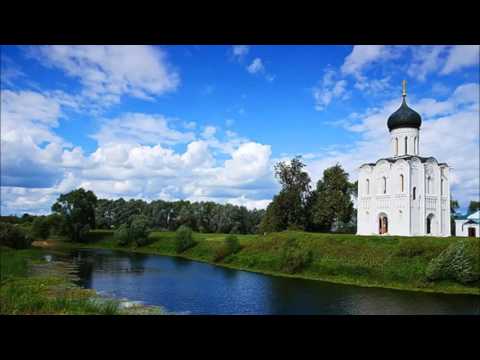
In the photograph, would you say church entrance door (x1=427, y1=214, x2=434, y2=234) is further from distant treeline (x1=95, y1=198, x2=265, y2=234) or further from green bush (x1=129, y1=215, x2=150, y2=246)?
distant treeline (x1=95, y1=198, x2=265, y2=234)

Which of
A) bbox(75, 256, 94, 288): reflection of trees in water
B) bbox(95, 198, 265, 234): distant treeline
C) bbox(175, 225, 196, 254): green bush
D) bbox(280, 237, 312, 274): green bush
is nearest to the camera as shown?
bbox(75, 256, 94, 288): reflection of trees in water

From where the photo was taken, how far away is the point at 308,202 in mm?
39469

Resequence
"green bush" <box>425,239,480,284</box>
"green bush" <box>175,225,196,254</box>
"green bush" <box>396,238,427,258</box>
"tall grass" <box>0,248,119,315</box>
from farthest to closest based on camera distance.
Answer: "green bush" <box>175,225,196,254</box> < "green bush" <box>396,238,427,258</box> < "green bush" <box>425,239,480,284</box> < "tall grass" <box>0,248,119,315</box>

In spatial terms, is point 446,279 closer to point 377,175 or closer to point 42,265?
point 377,175

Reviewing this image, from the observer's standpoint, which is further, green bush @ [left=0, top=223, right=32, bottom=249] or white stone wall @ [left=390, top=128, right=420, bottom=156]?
green bush @ [left=0, top=223, right=32, bottom=249]

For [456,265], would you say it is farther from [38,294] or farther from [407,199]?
[38,294]

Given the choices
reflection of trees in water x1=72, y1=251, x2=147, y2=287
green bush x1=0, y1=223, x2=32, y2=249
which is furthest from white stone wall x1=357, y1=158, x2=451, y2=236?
green bush x1=0, y1=223, x2=32, y2=249

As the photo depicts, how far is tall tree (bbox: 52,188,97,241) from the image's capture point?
171 feet

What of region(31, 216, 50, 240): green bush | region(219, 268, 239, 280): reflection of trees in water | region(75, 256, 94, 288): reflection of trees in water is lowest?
region(75, 256, 94, 288): reflection of trees in water

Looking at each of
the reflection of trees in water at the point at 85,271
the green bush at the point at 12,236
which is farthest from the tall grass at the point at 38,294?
the green bush at the point at 12,236

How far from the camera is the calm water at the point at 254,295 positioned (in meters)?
17.1

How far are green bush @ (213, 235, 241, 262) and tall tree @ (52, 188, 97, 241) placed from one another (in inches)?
968

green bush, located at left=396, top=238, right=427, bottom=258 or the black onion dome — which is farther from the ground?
the black onion dome
